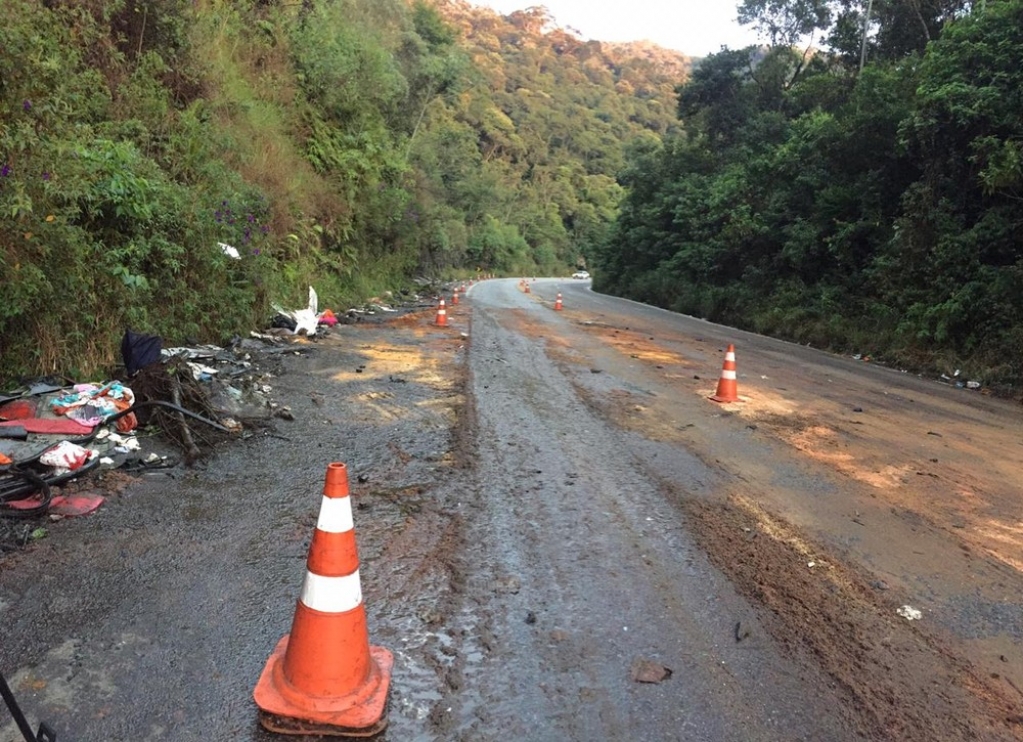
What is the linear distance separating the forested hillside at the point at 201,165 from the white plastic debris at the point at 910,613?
6.51m

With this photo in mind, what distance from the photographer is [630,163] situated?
3894 cm

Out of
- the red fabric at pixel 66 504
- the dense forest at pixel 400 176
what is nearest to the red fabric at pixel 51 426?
the red fabric at pixel 66 504

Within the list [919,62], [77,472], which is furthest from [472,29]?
[77,472]

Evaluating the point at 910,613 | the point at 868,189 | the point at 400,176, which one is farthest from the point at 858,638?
the point at 400,176

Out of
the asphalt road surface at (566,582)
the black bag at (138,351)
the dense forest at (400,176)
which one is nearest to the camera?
the asphalt road surface at (566,582)

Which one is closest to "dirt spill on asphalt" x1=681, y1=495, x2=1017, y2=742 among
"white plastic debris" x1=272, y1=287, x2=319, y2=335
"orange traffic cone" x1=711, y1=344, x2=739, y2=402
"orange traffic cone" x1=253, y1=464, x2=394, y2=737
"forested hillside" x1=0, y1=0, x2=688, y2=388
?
"orange traffic cone" x1=253, y1=464, x2=394, y2=737

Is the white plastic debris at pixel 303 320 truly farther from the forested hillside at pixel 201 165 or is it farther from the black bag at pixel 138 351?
the black bag at pixel 138 351

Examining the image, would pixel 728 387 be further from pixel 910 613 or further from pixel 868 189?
pixel 868 189

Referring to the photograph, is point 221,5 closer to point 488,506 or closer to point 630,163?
point 488,506

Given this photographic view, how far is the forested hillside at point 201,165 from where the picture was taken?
6.13m

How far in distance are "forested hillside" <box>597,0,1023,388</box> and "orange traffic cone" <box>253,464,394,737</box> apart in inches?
504

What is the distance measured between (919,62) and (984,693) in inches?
761

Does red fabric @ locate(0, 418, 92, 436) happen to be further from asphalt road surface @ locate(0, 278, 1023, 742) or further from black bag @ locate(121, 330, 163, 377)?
black bag @ locate(121, 330, 163, 377)

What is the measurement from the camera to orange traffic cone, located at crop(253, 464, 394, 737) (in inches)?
93.6
